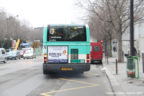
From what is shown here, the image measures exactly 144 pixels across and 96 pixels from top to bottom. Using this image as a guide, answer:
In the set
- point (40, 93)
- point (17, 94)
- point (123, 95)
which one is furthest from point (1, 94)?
point (123, 95)

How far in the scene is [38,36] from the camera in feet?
348

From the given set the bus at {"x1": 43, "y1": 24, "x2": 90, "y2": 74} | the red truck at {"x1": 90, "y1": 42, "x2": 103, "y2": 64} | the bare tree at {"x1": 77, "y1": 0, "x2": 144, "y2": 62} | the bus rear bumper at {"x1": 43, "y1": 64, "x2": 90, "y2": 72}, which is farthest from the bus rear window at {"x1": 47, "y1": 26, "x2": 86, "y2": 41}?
the red truck at {"x1": 90, "y1": 42, "x2": 103, "y2": 64}

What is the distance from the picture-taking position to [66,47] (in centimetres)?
1315

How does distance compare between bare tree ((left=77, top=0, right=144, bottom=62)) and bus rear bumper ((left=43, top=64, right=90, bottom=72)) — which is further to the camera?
bare tree ((left=77, top=0, right=144, bottom=62))

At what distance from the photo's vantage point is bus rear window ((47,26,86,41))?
1313 cm

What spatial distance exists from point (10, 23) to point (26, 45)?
8.30m

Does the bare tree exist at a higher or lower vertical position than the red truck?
higher

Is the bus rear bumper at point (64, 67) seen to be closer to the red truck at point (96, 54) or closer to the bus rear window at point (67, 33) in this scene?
the bus rear window at point (67, 33)

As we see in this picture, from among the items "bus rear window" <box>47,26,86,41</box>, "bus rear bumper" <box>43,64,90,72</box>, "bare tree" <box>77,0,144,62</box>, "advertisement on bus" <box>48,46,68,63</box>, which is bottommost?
"bus rear bumper" <box>43,64,90,72</box>

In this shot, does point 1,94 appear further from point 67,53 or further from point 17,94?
point 67,53

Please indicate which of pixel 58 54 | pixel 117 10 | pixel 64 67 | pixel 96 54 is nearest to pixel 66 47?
pixel 58 54

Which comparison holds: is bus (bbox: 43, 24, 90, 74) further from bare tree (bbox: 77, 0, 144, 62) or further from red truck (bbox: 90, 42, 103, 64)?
red truck (bbox: 90, 42, 103, 64)

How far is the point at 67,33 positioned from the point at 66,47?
790mm

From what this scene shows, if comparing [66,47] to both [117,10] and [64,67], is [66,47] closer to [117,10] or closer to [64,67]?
[64,67]
